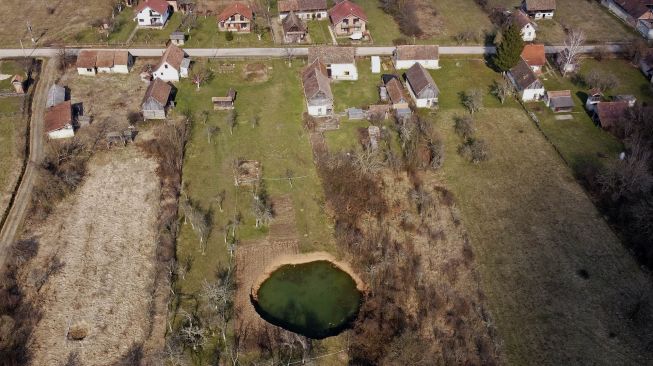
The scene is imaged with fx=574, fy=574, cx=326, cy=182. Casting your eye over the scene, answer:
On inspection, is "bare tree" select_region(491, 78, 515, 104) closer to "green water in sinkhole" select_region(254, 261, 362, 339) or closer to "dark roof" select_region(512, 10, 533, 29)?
"dark roof" select_region(512, 10, 533, 29)

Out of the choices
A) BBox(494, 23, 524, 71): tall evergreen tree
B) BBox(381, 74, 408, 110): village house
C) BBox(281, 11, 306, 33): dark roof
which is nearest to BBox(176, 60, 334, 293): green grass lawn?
BBox(281, 11, 306, 33): dark roof

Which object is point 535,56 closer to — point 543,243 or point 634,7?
point 634,7

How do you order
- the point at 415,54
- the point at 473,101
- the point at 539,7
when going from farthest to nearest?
the point at 539,7, the point at 415,54, the point at 473,101

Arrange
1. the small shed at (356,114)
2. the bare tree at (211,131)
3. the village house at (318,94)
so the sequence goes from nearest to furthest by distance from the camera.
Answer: the bare tree at (211,131) < the village house at (318,94) < the small shed at (356,114)

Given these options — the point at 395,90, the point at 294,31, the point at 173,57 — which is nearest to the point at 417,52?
the point at 395,90

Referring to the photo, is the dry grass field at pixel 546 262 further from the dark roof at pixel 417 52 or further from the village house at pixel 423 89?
the dark roof at pixel 417 52

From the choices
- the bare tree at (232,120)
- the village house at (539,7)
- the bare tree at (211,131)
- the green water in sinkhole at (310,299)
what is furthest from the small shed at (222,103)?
the village house at (539,7)
